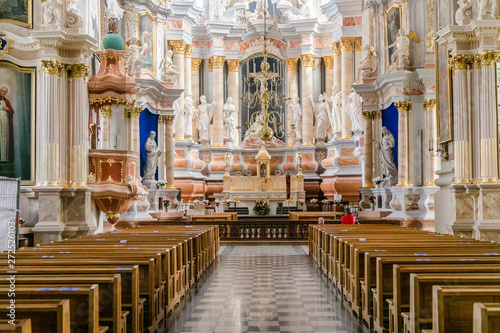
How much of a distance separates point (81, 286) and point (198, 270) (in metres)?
6.36

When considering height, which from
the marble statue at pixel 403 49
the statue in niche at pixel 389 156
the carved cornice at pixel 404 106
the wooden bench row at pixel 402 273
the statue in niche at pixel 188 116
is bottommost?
the wooden bench row at pixel 402 273

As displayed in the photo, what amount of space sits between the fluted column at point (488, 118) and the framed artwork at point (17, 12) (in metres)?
9.54

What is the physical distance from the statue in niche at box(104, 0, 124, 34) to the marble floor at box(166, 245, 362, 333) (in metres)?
7.38

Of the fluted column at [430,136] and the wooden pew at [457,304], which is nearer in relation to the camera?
the wooden pew at [457,304]

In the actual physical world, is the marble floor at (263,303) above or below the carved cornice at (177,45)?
below

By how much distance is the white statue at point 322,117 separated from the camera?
1121 inches

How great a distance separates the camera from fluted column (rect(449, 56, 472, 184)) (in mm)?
11773

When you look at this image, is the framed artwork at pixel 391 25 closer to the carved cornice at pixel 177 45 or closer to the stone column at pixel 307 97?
the stone column at pixel 307 97

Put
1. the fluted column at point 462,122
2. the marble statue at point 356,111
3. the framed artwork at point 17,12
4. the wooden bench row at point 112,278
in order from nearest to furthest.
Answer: the wooden bench row at point 112,278, the fluted column at point 462,122, the framed artwork at point 17,12, the marble statue at point 356,111

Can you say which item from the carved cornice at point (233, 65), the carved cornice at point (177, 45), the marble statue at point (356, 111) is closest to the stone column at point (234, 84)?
the carved cornice at point (233, 65)

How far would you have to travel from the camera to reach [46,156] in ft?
38.7

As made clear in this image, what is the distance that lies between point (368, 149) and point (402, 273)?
52.6ft

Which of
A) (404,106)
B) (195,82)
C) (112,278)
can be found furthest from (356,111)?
(112,278)

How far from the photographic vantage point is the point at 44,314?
3.54 metres
